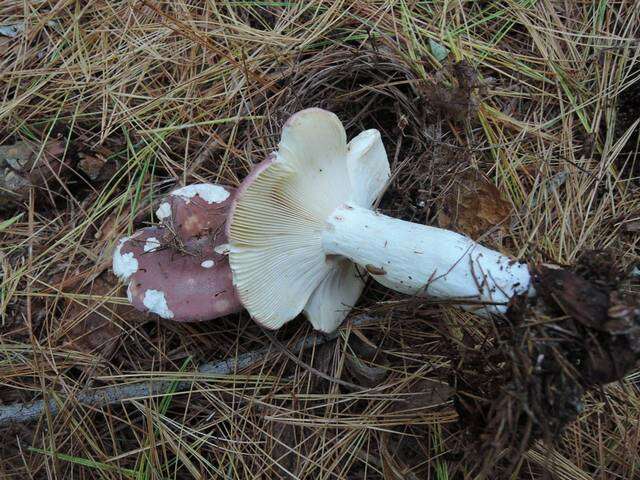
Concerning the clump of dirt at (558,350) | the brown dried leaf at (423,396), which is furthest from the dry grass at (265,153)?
the clump of dirt at (558,350)

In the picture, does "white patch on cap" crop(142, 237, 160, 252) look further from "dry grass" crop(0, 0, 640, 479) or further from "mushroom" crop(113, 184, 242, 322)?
"dry grass" crop(0, 0, 640, 479)

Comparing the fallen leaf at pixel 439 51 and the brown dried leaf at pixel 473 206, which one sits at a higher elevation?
the fallen leaf at pixel 439 51

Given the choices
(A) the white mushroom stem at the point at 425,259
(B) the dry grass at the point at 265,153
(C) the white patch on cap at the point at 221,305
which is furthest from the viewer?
(B) the dry grass at the point at 265,153

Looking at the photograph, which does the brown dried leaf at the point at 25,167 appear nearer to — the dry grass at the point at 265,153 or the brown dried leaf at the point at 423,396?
the dry grass at the point at 265,153

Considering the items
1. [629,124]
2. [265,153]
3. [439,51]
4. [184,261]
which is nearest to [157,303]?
[184,261]

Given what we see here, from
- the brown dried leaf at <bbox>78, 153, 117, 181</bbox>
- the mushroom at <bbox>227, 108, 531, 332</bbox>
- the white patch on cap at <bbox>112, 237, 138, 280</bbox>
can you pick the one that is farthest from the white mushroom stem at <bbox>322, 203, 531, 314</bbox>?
the brown dried leaf at <bbox>78, 153, 117, 181</bbox>

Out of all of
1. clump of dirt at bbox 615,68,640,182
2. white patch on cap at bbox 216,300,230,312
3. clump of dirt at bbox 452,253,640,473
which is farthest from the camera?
clump of dirt at bbox 615,68,640,182
